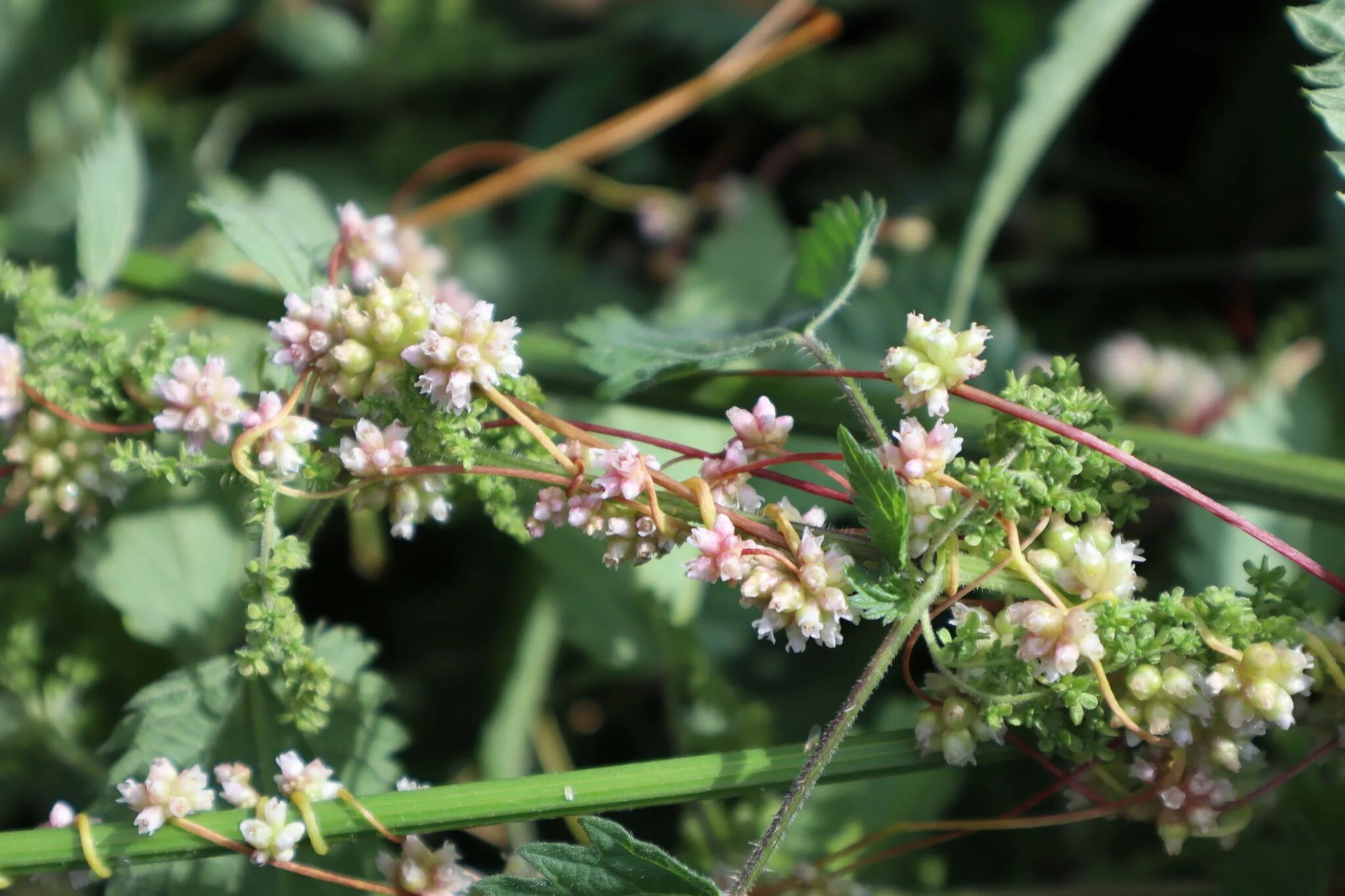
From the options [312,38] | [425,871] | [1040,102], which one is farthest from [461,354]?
[312,38]

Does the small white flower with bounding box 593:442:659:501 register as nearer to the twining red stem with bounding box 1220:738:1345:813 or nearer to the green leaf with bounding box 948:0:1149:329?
the twining red stem with bounding box 1220:738:1345:813

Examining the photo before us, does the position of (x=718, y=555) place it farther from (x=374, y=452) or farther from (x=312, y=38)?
(x=312, y=38)

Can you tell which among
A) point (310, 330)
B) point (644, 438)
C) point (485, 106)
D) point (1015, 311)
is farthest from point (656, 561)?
point (485, 106)

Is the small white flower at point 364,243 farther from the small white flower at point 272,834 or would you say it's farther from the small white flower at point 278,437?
the small white flower at point 272,834

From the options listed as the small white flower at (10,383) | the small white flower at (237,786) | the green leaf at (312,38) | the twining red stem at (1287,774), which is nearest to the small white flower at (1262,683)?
the twining red stem at (1287,774)

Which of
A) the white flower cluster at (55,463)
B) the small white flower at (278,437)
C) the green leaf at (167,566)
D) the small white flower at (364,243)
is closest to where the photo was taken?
the small white flower at (278,437)

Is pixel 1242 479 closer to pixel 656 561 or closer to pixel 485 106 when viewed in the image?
pixel 656 561
